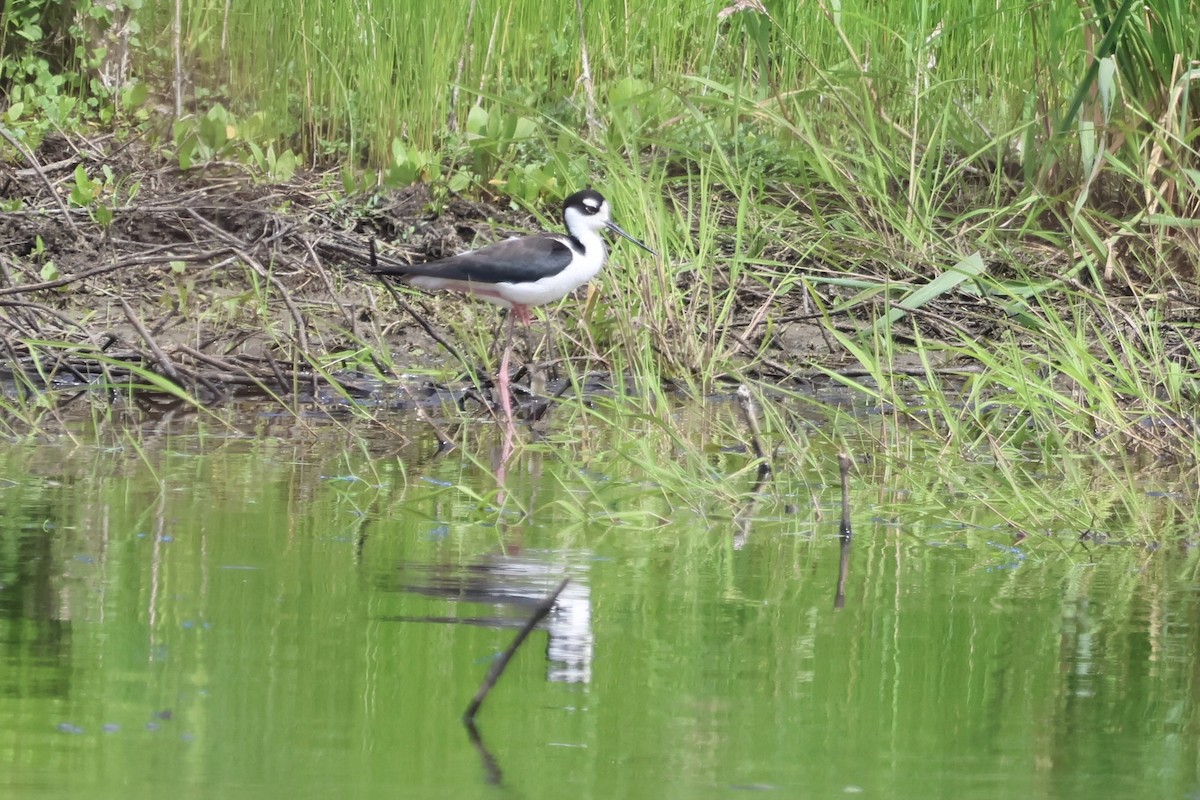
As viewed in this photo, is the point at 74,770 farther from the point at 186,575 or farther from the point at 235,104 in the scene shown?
the point at 235,104

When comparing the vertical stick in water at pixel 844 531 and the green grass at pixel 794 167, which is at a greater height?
the green grass at pixel 794 167

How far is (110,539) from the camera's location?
13.5 feet

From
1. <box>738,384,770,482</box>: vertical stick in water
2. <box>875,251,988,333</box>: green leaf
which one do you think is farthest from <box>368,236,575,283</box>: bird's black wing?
<box>738,384,770,482</box>: vertical stick in water

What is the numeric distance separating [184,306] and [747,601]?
396cm

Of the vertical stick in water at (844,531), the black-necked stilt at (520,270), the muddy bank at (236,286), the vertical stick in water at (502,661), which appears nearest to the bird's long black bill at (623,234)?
the black-necked stilt at (520,270)

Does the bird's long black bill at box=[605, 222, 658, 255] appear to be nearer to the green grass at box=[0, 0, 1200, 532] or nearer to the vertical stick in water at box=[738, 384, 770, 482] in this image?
the green grass at box=[0, 0, 1200, 532]

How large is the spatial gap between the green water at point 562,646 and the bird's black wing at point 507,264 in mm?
1519

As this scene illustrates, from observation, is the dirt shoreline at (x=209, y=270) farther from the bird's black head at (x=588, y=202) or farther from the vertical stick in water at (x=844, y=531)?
the vertical stick in water at (x=844, y=531)

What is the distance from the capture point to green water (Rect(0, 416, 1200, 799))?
262cm

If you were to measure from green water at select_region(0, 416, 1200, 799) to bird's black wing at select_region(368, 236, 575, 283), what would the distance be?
1519 mm

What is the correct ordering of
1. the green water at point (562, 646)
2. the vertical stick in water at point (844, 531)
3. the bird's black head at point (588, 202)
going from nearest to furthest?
the green water at point (562, 646) → the vertical stick in water at point (844, 531) → the bird's black head at point (588, 202)

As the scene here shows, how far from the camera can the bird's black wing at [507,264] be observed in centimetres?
637

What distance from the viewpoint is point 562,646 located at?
10.8 feet

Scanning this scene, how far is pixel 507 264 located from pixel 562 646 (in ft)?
10.6
